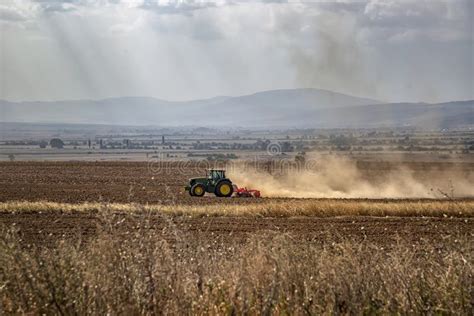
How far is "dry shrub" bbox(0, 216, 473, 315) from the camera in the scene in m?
A: 9.60

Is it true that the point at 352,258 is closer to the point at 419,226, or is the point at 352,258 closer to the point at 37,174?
the point at 419,226

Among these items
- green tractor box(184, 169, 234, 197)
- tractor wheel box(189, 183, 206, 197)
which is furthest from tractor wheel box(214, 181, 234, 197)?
tractor wheel box(189, 183, 206, 197)

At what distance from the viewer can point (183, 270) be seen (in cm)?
1026

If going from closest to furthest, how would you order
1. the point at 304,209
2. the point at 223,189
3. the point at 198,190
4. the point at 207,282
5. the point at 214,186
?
the point at 207,282
the point at 304,209
the point at 223,189
the point at 214,186
the point at 198,190

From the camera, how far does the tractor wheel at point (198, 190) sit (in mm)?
39344

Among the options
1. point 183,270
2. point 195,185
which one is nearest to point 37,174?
point 195,185

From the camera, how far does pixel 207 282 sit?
33.5 feet

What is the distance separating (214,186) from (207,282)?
29115 mm

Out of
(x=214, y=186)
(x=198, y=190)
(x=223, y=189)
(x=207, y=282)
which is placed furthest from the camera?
(x=198, y=190)

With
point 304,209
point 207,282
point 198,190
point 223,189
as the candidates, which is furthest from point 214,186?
point 207,282

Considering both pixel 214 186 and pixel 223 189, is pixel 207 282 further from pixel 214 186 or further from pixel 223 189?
pixel 214 186

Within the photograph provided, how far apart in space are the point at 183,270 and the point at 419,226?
18.4 metres

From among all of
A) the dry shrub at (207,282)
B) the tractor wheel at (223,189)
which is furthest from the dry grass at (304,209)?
the dry shrub at (207,282)

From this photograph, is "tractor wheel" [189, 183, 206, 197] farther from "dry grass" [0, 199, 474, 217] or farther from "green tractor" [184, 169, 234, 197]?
"dry grass" [0, 199, 474, 217]
